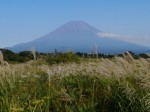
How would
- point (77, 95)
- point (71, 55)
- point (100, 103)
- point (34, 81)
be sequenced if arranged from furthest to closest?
point (71, 55)
point (34, 81)
point (77, 95)
point (100, 103)

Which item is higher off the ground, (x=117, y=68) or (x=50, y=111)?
(x=117, y=68)

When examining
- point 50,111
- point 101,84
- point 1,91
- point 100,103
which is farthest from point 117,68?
point 1,91

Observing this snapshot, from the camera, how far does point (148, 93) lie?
25.5ft

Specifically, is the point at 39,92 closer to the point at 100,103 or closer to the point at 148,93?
the point at 100,103

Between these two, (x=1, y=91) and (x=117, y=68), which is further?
(x=117, y=68)

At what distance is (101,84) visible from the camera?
9.75m

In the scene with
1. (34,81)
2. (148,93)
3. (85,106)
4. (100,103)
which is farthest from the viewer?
(34,81)

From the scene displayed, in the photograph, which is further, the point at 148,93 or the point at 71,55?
the point at 71,55

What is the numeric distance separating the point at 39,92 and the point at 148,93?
8.03 ft

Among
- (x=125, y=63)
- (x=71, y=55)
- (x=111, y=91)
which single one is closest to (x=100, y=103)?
(x=111, y=91)

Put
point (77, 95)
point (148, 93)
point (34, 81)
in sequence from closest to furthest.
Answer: point (148, 93) → point (77, 95) → point (34, 81)

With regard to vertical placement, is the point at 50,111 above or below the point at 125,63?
below

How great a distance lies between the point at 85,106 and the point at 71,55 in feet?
87.3

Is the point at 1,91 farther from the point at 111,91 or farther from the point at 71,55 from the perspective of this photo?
the point at 71,55
